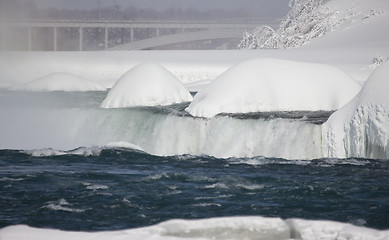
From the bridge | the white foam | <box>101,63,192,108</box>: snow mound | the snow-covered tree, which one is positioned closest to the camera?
the white foam

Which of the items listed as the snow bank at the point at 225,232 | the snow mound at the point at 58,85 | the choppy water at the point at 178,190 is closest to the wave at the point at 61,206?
the choppy water at the point at 178,190

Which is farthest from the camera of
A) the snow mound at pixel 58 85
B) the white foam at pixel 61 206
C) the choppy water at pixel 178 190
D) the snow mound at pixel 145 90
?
the snow mound at pixel 58 85

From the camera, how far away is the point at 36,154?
1930 cm

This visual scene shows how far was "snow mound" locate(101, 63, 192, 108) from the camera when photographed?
77.6ft

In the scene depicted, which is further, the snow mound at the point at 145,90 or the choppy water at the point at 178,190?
the snow mound at the point at 145,90

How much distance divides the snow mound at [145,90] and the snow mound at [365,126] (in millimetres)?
6526

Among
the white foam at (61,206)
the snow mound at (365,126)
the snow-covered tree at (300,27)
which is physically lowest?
the white foam at (61,206)

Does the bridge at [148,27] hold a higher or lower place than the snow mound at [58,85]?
higher

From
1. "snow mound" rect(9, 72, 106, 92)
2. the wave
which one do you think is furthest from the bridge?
the wave

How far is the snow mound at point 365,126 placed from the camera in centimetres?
1722

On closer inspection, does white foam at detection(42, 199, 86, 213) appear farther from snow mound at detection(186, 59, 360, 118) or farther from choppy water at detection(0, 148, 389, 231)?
snow mound at detection(186, 59, 360, 118)

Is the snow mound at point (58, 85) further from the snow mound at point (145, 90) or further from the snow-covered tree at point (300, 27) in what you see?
the snow-covered tree at point (300, 27)

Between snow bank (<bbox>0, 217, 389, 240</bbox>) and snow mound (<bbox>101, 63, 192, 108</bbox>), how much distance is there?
12271mm

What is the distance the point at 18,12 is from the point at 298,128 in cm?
3085
